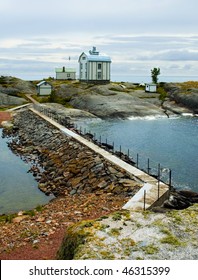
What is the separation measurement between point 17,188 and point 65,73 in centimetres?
10099

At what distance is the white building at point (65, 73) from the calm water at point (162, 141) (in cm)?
5302

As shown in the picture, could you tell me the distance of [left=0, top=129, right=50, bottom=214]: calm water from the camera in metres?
26.1

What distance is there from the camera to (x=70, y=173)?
3170cm

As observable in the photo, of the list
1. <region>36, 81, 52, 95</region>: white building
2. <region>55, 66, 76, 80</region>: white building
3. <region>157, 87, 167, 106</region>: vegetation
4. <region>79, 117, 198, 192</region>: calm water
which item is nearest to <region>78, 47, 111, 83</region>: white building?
<region>36, 81, 52, 95</region>: white building

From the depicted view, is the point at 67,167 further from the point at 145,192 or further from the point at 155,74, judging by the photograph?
the point at 155,74

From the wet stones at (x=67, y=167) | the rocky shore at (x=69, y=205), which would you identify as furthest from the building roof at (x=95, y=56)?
the rocky shore at (x=69, y=205)

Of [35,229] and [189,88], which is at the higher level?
[189,88]

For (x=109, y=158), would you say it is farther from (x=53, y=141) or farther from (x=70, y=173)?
(x=53, y=141)

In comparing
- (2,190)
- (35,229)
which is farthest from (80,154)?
(35,229)

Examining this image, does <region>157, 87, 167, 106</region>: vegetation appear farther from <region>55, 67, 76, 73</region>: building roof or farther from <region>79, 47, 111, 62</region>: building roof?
<region>55, 67, 76, 73</region>: building roof

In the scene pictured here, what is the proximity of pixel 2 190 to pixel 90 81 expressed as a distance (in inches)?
3271

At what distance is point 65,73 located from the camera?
127 metres

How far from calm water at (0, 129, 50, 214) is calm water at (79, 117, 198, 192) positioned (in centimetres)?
1275

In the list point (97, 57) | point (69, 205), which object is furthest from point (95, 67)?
point (69, 205)
